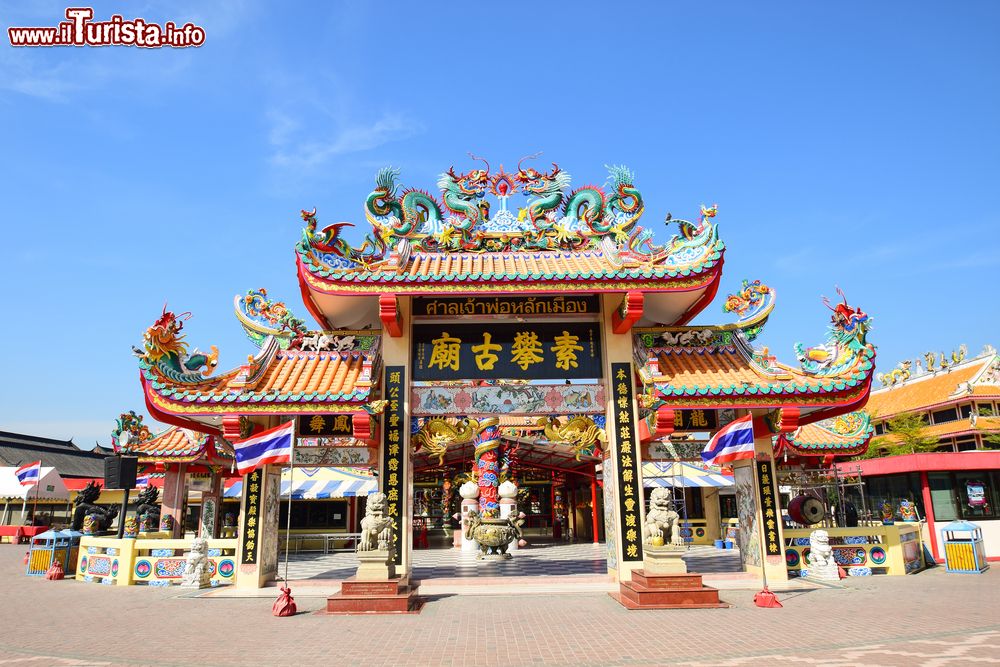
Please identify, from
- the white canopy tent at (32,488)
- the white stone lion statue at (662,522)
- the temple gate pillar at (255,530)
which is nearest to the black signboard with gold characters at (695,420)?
the white stone lion statue at (662,522)

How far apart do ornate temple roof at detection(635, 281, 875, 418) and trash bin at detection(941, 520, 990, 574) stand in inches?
245

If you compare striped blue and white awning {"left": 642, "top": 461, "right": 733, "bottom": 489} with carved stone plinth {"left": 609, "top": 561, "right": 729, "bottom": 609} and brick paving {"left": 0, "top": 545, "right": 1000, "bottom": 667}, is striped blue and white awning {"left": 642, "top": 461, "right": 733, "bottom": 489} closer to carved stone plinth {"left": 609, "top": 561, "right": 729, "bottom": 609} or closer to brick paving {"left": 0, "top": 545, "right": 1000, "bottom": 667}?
brick paving {"left": 0, "top": 545, "right": 1000, "bottom": 667}

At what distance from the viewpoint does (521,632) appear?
858 centimetres

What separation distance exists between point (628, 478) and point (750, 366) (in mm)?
3605

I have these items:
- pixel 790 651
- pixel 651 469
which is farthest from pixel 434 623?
pixel 651 469

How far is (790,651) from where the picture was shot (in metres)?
7.24

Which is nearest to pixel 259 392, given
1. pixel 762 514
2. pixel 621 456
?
pixel 621 456

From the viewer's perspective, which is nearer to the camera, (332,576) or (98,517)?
(332,576)

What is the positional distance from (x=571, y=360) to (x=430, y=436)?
7.27m

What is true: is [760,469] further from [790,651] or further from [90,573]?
[90,573]

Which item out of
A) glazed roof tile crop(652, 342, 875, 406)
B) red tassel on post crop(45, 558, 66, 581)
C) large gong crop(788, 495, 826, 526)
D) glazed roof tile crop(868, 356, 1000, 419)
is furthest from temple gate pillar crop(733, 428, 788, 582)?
glazed roof tile crop(868, 356, 1000, 419)

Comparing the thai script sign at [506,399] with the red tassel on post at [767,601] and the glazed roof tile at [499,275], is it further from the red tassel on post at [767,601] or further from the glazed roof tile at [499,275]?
the red tassel on post at [767,601]

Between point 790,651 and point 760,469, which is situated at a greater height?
point 760,469

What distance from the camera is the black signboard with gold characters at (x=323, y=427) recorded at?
1268cm
